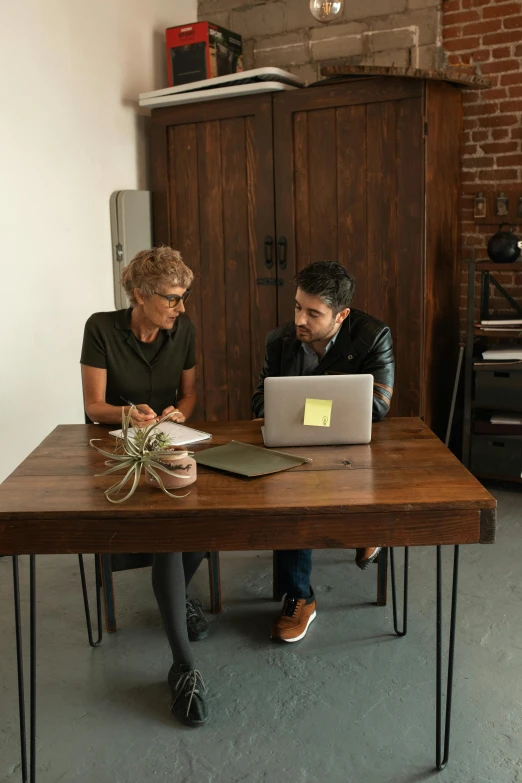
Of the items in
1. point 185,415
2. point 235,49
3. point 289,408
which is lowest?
point 185,415

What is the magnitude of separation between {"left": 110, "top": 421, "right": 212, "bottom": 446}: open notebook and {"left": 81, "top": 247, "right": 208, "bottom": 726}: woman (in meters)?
0.05

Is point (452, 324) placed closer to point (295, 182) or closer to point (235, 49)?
point (295, 182)

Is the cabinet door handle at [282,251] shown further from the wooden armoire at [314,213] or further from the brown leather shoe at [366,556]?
the brown leather shoe at [366,556]

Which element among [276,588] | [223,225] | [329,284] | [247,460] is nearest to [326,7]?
[329,284]

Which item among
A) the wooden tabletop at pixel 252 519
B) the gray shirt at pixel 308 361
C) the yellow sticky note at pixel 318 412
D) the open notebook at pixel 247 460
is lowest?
the wooden tabletop at pixel 252 519

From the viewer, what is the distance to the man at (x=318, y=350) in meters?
2.51

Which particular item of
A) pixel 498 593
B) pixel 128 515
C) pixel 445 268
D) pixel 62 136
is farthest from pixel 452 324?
pixel 128 515

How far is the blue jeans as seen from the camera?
2568mm

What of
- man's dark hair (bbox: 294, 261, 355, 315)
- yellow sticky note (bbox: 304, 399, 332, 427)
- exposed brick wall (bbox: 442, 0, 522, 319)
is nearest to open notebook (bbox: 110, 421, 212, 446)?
yellow sticky note (bbox: 304, 399, 332, 427)

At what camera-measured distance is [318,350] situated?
2.67 metres

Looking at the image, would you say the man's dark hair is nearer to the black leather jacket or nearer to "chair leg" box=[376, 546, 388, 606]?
the black leather jacket

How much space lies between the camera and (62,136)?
368 cm

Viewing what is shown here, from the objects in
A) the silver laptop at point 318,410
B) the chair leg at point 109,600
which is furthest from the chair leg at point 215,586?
the silver laptop at point 318,410

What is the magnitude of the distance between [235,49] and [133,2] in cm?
59
